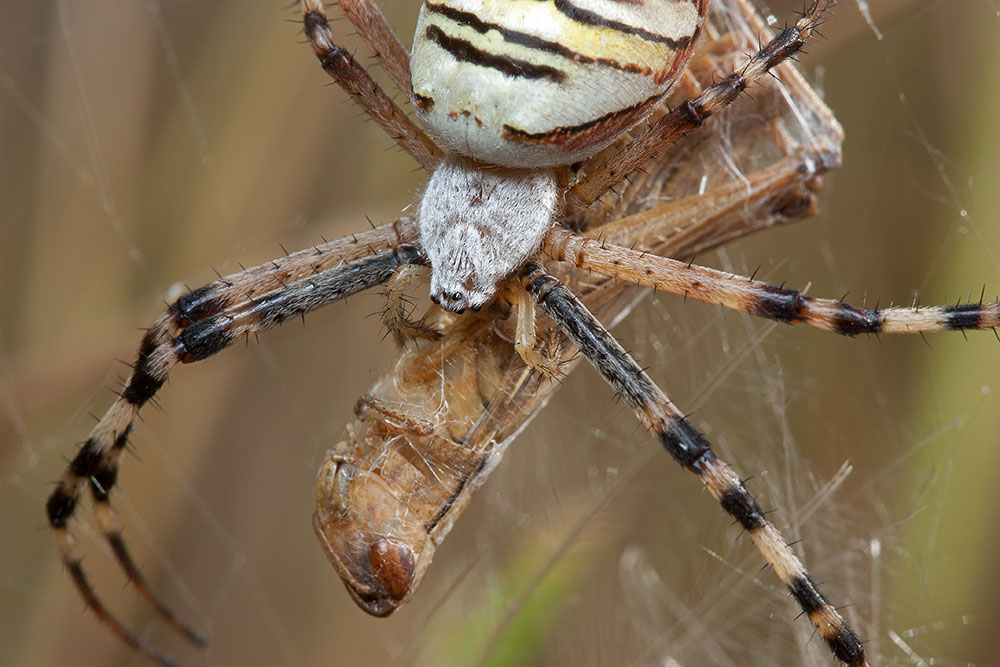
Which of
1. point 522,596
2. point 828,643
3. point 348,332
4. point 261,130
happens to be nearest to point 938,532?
point 828,643

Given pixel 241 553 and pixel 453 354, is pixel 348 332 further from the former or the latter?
pixel 453 354

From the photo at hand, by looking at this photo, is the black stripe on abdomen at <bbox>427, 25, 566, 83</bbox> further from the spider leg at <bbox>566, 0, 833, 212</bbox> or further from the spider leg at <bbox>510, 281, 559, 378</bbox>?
the spider leg at <bbox>510, 281, 559, 378</bbox>

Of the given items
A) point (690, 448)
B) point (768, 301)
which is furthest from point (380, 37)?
point (690, 448)

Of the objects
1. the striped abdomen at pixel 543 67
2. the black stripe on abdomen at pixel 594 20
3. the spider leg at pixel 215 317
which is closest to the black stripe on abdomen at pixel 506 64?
the striped abdomen at pixel 543 67

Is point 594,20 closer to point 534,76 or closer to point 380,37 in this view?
point 534,76

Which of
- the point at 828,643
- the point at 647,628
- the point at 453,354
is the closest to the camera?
the point at 828,643

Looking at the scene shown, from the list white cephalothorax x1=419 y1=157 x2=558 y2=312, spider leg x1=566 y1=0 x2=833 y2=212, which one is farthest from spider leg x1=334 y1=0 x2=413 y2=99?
spider leg x1=566 y1=0 x2=833 y2=212
